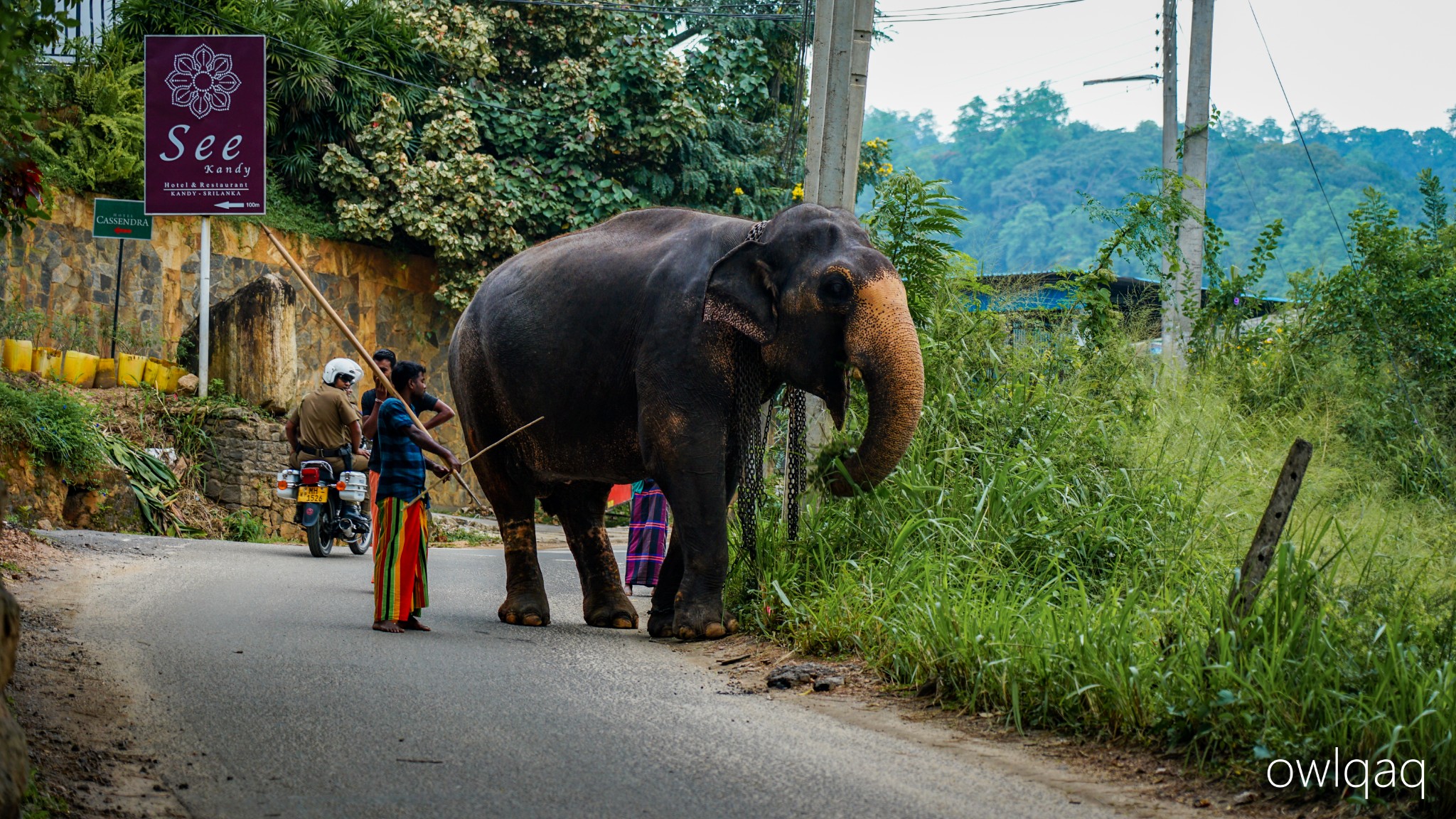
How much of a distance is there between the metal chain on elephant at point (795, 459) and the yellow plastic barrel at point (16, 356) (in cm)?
1029

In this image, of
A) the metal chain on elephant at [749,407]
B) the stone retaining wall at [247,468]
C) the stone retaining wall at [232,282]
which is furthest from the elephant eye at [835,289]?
the stone retaining wall at [232,282]

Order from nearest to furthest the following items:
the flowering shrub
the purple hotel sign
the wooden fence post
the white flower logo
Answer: the wooden fence post → the purple hotel sign → the white flower logo → the flowering shrub

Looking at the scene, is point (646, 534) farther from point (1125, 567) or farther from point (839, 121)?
point (1125, 567)

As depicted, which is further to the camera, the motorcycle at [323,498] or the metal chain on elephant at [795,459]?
the motorcycle at [323,498]

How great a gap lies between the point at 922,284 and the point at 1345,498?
2999 millimetres

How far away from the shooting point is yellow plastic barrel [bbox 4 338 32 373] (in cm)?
1480

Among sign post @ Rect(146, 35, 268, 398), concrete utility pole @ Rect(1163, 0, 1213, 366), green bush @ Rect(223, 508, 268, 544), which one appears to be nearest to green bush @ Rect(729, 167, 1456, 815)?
concrete utility pole @ Rect(1163, 0, 1213, 366)

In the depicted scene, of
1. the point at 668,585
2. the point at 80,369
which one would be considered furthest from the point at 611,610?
the point at 80,369

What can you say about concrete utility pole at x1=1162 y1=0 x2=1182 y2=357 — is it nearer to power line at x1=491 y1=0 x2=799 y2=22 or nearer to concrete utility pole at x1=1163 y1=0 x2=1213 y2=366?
concrete utility pole at x1=1163 y1=0 x2=1213 y2=366

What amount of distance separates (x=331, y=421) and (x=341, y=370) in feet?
1.73

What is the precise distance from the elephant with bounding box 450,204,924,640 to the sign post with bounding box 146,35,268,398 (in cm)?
881

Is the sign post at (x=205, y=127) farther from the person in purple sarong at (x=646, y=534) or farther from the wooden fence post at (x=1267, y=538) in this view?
the wooden fence post at (x=1267, y=538)

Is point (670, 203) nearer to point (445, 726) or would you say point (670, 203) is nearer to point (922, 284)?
point (922, 284)

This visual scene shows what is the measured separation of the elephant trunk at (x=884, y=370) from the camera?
260 inches
